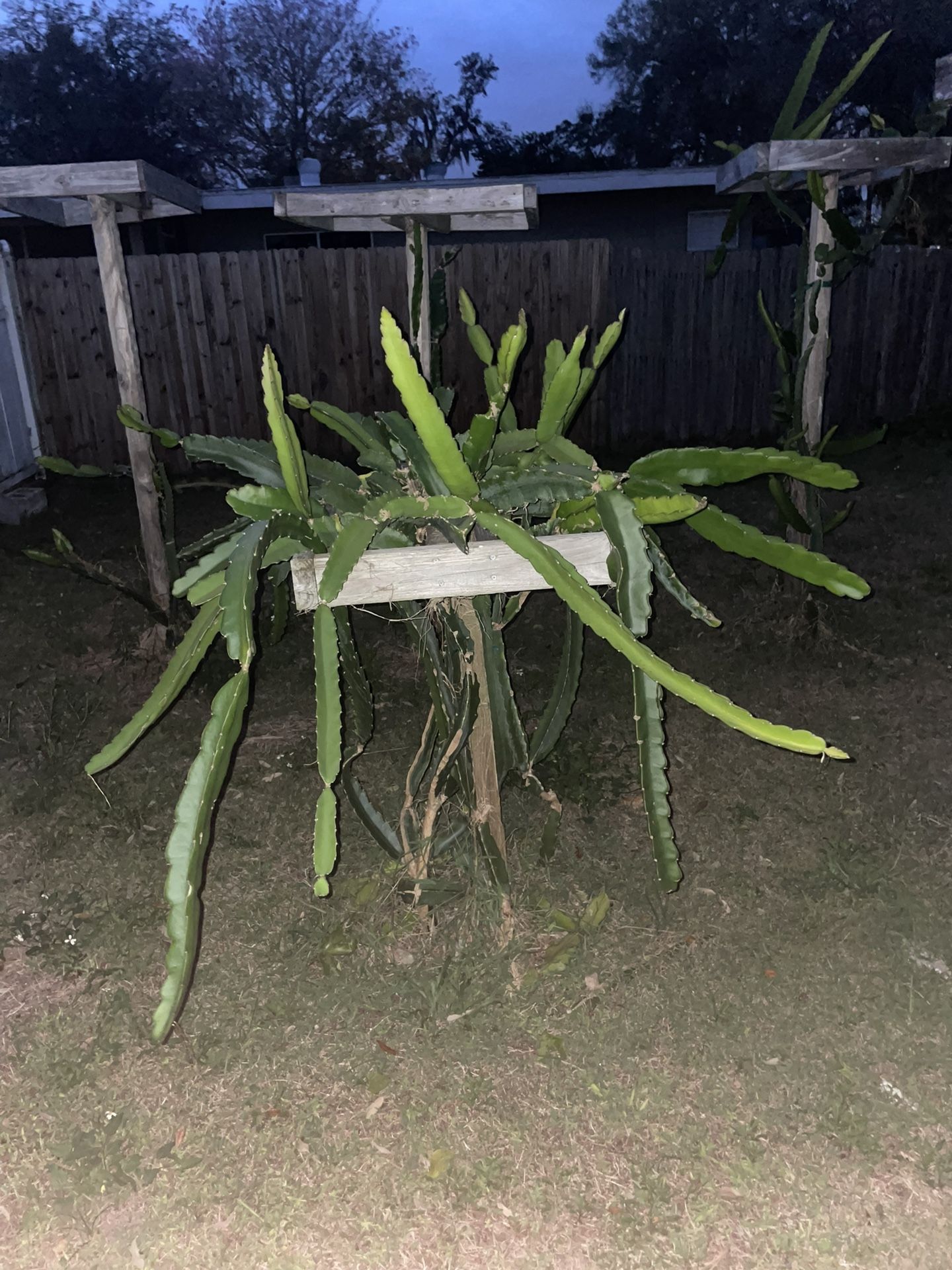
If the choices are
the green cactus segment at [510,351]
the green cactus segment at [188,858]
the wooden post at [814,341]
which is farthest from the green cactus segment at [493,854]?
the wooden post at [814,341]

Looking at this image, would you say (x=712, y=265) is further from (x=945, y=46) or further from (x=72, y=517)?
(x=945, y=46)

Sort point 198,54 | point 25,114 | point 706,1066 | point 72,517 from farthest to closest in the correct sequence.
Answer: point 198,54 → point 25,114 → point 72,517 → point 706,1066

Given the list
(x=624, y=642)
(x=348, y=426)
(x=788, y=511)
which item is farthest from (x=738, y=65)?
(x=624, y=642)

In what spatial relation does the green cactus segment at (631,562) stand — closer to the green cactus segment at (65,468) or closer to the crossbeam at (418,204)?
the crossbeam at (418,204)

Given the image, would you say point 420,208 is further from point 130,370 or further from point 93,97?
point 93,97

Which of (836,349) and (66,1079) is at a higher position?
(836,349)

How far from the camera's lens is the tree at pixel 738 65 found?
15469 mm

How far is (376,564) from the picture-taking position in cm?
201

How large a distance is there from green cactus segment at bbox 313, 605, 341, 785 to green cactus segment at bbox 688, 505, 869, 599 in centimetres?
90

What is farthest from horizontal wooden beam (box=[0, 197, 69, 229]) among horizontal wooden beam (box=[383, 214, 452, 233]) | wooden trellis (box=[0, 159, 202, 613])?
horizontal wooden beam (box=[383, 214, 452, 233])

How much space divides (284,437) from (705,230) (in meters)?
10.5

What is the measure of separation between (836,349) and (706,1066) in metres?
7.39

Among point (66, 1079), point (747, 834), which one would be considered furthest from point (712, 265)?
point (66, 1079)

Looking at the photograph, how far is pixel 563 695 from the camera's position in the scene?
2.61m
